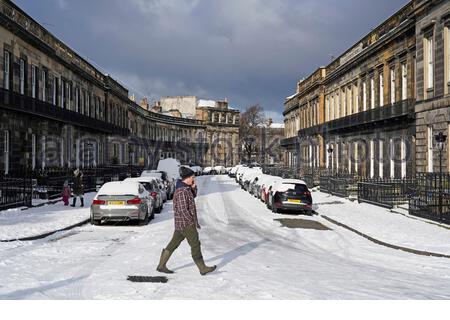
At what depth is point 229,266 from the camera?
352 inches

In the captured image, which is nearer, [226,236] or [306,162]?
[226,236]

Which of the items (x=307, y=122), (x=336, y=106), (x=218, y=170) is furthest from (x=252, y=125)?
(x=336, y=106)

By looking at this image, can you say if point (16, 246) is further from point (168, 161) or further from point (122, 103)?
point (122, 103)

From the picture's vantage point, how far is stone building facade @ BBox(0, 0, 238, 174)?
27266 millimetres

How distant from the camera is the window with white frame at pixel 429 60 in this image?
904 inches

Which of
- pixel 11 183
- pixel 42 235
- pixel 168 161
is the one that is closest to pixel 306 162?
pixel 168 161

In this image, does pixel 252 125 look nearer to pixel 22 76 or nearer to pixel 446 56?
pixel 22 76

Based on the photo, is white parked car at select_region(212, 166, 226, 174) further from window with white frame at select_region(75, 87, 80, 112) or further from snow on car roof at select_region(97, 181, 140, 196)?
snow on car roof at select_region(97, 181, 140, 196)

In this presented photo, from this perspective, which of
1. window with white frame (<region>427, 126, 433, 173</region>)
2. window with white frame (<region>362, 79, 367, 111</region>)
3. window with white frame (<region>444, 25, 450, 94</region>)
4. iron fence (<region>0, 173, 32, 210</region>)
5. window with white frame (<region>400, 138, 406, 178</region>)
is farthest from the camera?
window with white frame (<region>362, 79, 367, 111</region>)

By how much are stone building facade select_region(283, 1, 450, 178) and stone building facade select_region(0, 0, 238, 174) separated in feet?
69.9

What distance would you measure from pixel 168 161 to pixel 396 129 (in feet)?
55.1

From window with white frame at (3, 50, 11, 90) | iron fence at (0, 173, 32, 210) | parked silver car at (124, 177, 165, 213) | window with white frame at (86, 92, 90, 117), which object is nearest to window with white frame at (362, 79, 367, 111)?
parked silver car at (124, 177, 165, 213)

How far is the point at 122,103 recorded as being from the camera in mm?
59469

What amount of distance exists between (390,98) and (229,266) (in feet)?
83.1
